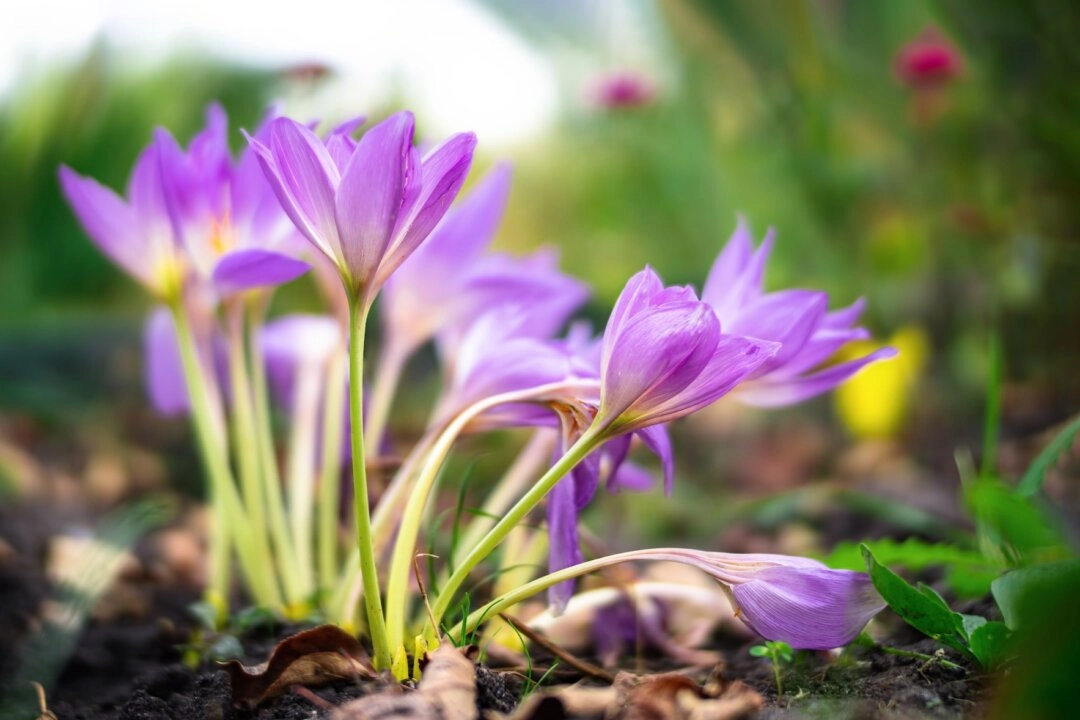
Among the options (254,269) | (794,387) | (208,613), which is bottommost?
(208,613)

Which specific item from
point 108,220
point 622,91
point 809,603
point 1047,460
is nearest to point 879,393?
point 622,91

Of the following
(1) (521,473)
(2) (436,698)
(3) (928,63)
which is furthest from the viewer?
(3) (928,63)

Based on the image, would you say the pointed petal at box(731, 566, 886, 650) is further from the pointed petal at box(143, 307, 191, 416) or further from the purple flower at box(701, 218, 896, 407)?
the pointed petal at box(143, 307, 191, 416)

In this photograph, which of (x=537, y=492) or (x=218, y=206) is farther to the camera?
(x=218, y=206)

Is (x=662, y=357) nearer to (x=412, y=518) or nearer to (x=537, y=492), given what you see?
(x=537, y=492)

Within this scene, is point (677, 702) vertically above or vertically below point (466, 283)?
below

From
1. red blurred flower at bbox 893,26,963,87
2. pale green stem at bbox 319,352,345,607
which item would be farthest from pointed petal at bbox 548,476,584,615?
red blurred flower at bbox 893,26,963,87

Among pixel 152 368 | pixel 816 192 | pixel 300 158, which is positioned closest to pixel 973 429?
pixel 816 192
